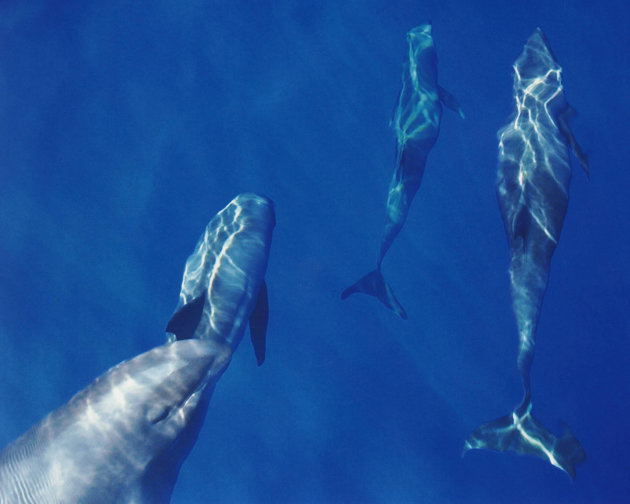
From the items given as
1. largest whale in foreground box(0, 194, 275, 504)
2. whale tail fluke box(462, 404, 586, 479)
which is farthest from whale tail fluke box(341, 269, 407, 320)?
largest whale in foreground box(0, 194, 275, 504)

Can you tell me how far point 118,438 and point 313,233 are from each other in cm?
684

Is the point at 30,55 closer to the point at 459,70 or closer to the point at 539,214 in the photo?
the point at 459,70

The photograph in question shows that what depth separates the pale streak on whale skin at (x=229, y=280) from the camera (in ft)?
25.1

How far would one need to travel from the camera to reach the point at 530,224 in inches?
294

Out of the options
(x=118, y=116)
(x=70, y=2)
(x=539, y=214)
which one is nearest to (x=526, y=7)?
(x=539, y=214)

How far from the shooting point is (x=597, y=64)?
12797 mm

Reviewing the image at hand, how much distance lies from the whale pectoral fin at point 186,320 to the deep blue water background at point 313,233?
4.23 metres

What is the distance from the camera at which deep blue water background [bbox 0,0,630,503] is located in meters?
11.7

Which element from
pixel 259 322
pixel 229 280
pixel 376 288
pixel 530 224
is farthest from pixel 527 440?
pixel 229 280

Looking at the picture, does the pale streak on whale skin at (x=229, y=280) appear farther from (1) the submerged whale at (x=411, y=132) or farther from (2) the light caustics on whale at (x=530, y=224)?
(2) the light caustics on whale at (x=530, y=224)

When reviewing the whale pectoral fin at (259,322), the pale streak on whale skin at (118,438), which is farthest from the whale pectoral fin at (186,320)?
the whale pectoral fin at (259,322)

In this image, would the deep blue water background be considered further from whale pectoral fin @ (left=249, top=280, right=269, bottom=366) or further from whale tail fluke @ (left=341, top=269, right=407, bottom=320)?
whale pectoral fin @ (left=249, top=280, right=269, bottom=366)

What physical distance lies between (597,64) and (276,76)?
7.85 m

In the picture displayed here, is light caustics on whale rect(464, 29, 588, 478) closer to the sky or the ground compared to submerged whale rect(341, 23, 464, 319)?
closer to the ground
